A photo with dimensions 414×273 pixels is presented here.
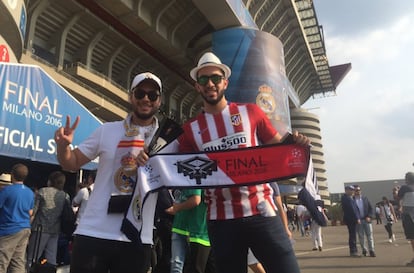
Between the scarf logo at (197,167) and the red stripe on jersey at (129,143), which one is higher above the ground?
the red stripe on jersey at (129,143)

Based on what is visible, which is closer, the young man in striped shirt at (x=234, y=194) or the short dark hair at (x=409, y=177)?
the young man in striped shirt at (x=234, y=194)

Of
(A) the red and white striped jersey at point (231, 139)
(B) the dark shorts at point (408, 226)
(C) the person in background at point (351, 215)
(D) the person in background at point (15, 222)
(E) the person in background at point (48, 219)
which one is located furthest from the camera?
(C) the person in background at point (351, 215)

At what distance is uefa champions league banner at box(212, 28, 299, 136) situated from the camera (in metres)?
31.5

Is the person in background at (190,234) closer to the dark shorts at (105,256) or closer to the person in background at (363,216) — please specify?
the dark shorts at (105,256)

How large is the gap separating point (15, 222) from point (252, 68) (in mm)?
28365

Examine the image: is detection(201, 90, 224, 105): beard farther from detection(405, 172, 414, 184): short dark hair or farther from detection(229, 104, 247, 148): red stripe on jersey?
detection(405, 172, 414, 184): short dark hair

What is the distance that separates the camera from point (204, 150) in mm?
2654

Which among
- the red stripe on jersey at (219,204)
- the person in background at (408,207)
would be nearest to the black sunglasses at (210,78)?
the red stripe on jersey at (219,204)

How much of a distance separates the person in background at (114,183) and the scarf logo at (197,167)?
28 cm

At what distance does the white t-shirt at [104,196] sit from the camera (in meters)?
2.36

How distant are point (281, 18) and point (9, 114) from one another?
42.9 m

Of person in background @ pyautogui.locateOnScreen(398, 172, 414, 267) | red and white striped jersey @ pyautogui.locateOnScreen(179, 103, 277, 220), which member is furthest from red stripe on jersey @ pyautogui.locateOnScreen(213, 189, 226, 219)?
person in background @ pyautogui.locateOnScreen(398, 172, 414, 267)

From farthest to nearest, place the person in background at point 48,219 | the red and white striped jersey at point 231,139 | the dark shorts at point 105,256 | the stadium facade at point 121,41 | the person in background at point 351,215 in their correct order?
1. the stadium facade at point 121,41
2. the person in background at point 351,215
3. the person in background at point 48,219
4. the red and white striped jersey at point 231,139
5. the dark shorts at point 105,256

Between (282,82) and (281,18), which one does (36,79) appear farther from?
(281,18)
